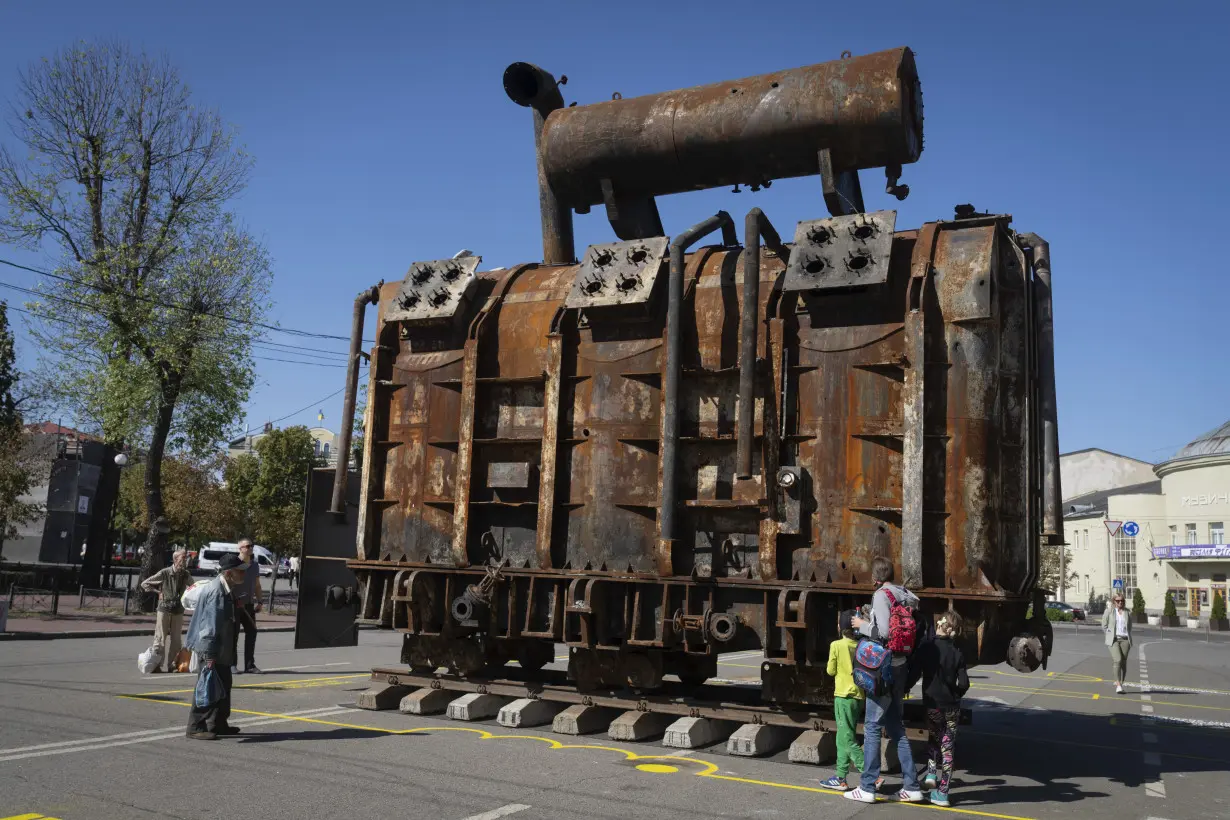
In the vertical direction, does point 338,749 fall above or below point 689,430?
below

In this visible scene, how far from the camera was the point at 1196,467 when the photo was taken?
204ft

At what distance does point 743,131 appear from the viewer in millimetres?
10398

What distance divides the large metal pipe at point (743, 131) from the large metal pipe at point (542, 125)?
48 cm

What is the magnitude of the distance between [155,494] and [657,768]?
2061cm

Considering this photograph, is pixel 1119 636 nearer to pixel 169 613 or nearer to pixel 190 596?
pixel 190 596

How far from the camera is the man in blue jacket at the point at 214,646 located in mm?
8914

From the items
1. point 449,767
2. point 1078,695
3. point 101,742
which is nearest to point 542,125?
point 449,767

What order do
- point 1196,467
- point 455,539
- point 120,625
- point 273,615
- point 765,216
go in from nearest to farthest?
point 765,216
point 455,539
point 120,625
point 273,615
point 1196,467

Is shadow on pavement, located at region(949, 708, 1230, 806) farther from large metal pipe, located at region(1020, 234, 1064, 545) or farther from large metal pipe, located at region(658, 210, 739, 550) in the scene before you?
large metal pipe, located at region(658, 210, 739, 550)

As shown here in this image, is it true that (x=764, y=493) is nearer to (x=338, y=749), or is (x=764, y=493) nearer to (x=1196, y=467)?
(x=338, y=749)

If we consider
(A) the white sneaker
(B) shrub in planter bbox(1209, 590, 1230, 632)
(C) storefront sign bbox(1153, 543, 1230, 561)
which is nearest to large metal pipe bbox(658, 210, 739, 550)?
(A) the white sneaker

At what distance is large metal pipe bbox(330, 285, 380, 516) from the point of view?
11.5 metres

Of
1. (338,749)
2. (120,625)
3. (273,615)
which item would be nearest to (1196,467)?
(273,615)

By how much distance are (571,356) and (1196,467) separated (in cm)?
6346
